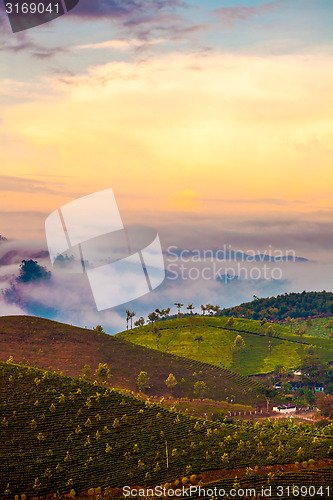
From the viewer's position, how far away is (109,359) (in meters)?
168

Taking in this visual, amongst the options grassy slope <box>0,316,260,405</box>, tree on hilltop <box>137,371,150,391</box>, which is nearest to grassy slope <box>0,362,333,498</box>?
tree on hilltop <box>137,371,150,391</box>

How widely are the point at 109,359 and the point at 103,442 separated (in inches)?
3490

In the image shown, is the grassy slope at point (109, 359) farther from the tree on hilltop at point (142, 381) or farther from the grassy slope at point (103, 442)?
the grassy slope at point (103, 442)

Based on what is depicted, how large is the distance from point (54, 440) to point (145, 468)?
1536 cm

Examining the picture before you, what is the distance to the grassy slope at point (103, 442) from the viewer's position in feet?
235

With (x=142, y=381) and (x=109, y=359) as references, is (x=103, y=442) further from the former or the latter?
(x=109, y=359)

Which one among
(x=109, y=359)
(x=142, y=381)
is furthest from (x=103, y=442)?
(x=109, y=359)

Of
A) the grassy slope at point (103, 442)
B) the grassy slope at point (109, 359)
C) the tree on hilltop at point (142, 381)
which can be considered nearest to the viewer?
the grassy slope at point (103, 442)

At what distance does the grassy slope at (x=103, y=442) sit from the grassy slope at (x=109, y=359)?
58.6 m

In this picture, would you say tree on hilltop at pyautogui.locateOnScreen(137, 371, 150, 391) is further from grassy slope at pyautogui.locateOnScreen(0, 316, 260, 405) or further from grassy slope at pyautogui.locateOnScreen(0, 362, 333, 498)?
grassy slope at pyautogui.locateOnScreen(0, 362, 333, 498)

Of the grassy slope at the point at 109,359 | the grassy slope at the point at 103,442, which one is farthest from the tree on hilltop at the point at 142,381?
the grassy slope at the point at 103,442

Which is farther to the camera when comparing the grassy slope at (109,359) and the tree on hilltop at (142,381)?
the grassy slope at (109,359)

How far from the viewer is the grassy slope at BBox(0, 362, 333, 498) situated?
71500 mm

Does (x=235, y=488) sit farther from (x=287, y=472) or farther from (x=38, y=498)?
(x=38, y=498)
